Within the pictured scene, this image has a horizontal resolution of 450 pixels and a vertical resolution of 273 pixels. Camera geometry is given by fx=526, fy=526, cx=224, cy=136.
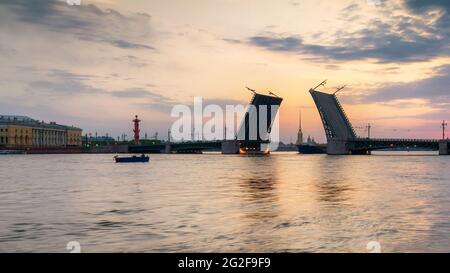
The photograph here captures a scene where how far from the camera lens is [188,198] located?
2920 centimetres

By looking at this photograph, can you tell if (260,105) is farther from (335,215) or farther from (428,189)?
(335,215)

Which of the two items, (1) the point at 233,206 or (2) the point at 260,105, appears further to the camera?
(2) the point at 260,105

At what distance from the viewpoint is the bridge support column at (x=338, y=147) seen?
438ft

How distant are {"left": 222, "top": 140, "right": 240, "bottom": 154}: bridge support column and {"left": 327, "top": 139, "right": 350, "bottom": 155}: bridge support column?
27.3 m

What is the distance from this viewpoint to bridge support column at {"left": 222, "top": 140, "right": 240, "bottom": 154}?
151 meters

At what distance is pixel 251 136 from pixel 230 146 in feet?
47.2

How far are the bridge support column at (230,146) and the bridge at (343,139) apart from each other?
27333 millimetres

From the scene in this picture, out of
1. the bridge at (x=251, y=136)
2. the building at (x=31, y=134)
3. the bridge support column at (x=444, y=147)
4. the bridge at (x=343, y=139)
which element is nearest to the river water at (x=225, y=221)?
the bridge at (x=343, y=139)

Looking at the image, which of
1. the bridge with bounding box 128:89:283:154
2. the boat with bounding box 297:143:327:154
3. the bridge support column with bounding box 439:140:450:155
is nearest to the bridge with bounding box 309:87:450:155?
the bridge support column with bounding box 439:140:450:155

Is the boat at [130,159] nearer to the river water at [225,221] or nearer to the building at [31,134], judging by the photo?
the river water at [225,221]

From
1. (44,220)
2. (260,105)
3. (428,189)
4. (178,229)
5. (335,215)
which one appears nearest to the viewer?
(178,229)

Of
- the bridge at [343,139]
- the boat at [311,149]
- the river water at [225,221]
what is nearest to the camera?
the river water at [225,221]

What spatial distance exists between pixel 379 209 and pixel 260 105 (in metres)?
96.9
